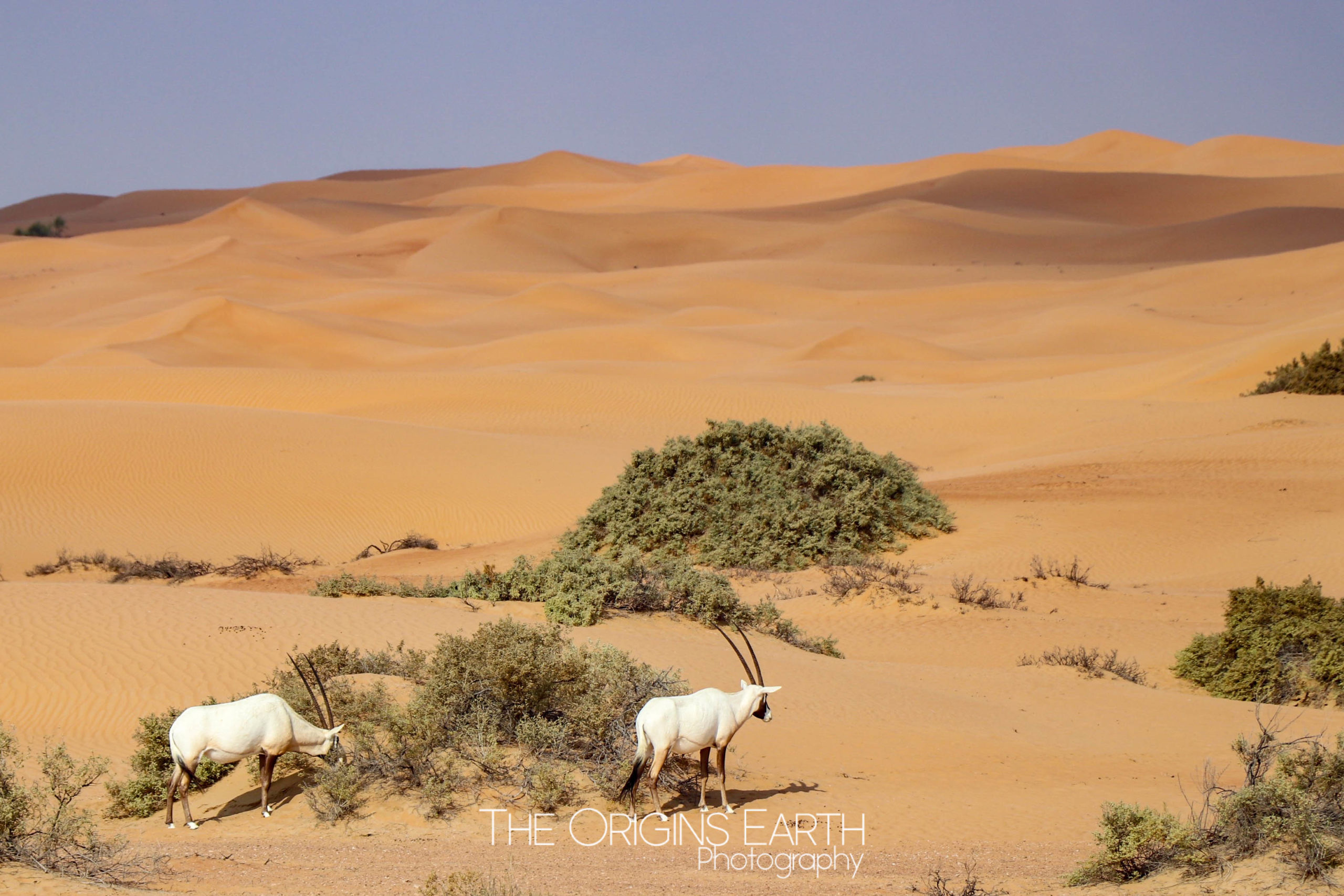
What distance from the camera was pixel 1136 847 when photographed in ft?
16.8

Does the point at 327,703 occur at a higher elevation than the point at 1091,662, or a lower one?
higher

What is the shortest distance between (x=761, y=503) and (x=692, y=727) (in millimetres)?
9989

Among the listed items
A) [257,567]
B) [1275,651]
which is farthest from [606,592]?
[257,567]

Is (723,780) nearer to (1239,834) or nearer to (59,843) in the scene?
→ (1239,834)

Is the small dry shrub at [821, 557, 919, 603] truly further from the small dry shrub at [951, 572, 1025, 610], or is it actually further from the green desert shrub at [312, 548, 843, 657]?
the green desert shrub at [312, 548, 843, 657]

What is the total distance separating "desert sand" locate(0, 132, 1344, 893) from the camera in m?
7.21

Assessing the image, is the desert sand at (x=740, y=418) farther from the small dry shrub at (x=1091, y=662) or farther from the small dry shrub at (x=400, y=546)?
the small dry shrub at (x=400, y=546)

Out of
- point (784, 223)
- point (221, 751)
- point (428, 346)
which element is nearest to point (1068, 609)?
point (221, 751)

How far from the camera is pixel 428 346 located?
45.9m

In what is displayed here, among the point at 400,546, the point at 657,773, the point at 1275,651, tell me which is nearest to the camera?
the point at 657,773

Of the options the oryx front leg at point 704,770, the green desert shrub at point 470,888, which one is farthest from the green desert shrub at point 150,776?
the oryx front leg at point 704,770

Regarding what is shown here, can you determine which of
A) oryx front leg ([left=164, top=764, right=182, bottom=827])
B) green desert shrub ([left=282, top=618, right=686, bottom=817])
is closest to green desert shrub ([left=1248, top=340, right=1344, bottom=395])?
green desert shrub ([left=282, top=618, right=686, bottom=817])

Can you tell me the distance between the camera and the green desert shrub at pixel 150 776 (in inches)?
263

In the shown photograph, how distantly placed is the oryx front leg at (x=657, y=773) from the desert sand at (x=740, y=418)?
357mm
